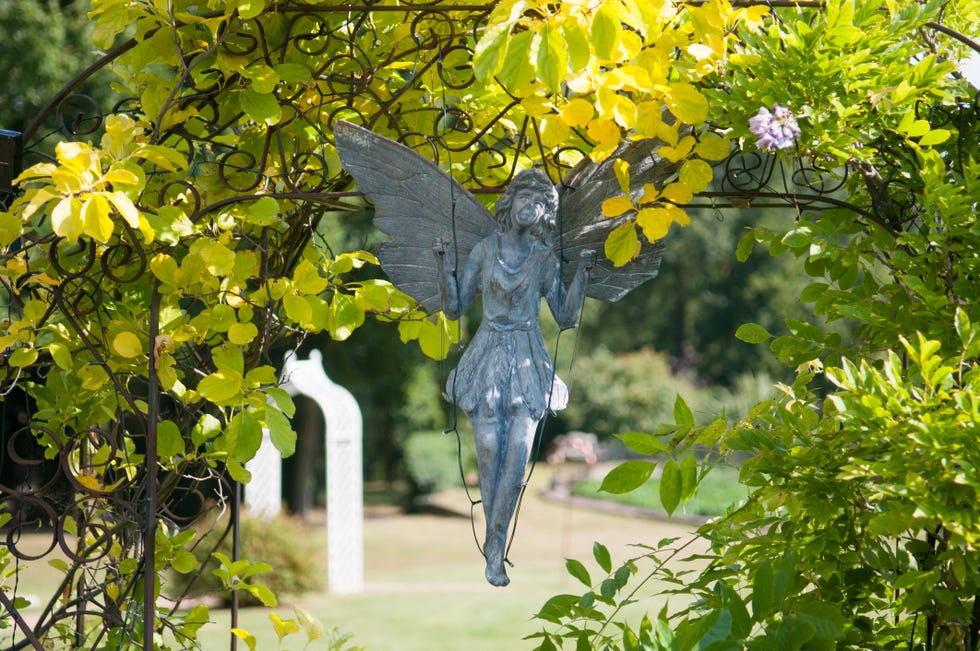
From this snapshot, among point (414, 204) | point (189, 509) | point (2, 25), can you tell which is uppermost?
point (2, 25)

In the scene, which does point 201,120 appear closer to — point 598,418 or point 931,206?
point 931,206

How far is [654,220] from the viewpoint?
197 cm

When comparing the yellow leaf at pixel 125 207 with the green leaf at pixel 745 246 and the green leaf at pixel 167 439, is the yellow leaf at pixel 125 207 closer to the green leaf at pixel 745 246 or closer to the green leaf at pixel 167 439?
the green leaf at pixel 167 439

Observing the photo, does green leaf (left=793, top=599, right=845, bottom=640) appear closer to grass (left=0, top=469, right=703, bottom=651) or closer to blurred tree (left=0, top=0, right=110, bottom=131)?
grass (left=0, top=469, right=703, bottom=651)

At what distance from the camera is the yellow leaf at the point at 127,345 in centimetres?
213

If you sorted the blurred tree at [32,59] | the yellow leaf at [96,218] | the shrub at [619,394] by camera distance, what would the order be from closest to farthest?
1. the yellow leaf at [96,218]
2. the blurred tree at [32,59]
3. the shrub at [619,394]

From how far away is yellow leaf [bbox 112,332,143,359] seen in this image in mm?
2133

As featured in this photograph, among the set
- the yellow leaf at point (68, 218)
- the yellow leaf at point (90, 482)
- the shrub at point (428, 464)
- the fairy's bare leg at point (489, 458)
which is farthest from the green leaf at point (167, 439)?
the shrub at point (428, 464)

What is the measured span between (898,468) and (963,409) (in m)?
0.14

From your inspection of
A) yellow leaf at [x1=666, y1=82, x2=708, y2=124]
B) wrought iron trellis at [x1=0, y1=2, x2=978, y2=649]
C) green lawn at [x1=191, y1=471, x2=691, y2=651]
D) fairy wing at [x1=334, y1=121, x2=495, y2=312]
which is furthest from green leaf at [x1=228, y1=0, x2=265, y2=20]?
green lawn at [x1=191, y1=471, x2=691, y2=651]

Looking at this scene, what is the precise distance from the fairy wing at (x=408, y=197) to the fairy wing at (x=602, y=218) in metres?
0.17

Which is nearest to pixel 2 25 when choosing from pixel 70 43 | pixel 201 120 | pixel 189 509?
pixel 70 43

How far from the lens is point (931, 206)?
193cm

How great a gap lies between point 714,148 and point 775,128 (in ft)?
0.51
